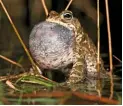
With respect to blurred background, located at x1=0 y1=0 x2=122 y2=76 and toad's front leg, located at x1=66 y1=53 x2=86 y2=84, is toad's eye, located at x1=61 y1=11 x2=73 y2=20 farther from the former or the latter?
blurred background, located at x1=0 y1=0 x2=122 y2=76

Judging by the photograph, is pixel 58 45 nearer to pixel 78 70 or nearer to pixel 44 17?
pixel 78 70

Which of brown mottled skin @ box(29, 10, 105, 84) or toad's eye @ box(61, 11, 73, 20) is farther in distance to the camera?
toad's eye @ box(61, 11, 73, 20)

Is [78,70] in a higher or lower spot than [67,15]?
lower

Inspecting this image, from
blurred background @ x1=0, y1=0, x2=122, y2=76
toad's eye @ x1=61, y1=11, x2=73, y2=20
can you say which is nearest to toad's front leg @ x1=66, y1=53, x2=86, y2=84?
toad's eye @ x1=61, y1=11, x2=73, y2=20

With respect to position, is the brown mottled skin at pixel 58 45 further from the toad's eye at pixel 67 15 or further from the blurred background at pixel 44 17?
the blurred background at pixel 44 17

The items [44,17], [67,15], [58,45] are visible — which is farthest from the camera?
[44,17]

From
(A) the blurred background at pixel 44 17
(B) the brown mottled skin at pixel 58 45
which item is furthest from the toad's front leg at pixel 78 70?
(A) the blurred background at pixel 44 17

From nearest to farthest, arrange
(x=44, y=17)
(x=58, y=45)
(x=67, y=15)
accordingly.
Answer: (x=58, y=45), (x=67, y=15), (x=44, y=17)

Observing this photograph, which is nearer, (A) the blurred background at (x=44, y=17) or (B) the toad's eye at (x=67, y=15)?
(B) the toad's eye at (x=67, y=15)

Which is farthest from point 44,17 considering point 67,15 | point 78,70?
point 78,70
